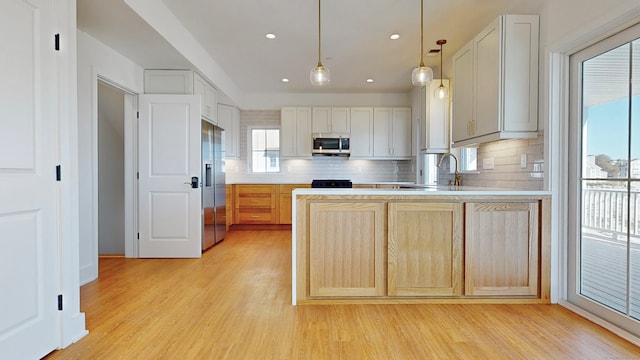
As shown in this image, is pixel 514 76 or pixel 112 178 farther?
pixel 112 178

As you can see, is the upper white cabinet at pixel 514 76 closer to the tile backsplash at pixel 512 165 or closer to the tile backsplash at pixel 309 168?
the tile backsplash at pixel 512 165

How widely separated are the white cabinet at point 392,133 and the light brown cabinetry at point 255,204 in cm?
215

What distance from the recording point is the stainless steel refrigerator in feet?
14.1

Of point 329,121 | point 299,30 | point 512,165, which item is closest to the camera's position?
point 512,165

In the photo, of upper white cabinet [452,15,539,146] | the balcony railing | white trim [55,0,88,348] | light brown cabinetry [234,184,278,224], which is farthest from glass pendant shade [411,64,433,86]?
light brown cabinetry [234,184,278,224]

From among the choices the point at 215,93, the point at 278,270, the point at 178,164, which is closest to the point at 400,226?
the point at 278,270

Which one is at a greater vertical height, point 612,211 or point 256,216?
point 612,211

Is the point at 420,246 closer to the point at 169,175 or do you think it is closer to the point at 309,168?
the point at 169,175

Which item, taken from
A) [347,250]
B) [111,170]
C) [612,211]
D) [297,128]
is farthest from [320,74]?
[297,128]

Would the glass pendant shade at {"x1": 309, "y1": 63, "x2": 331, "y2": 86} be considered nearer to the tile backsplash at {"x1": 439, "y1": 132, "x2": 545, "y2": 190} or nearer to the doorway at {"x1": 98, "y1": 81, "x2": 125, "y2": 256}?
the tile backsplash at {"x1": 439, "y1": 132, "x2": 545, "y2": 190}

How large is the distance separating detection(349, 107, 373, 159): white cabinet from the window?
1.51 metres

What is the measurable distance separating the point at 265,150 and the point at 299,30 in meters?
3.26

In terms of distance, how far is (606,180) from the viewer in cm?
222

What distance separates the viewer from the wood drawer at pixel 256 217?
6.17 metres
